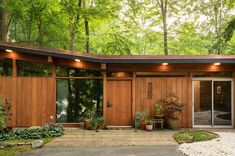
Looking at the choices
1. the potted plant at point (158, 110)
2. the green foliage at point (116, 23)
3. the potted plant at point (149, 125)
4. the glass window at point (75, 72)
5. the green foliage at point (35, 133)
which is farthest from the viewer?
the green foliage at point (116, 23)

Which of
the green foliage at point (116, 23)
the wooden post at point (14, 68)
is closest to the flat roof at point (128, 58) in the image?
the wooden post at point (14, 68)

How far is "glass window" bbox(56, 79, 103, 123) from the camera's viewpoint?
35.7 feet

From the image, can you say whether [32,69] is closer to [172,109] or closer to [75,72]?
[75,72]

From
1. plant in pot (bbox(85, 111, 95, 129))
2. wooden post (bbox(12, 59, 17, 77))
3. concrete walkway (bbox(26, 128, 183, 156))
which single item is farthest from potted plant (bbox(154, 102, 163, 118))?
wooden post (bbox(12, 59, 17, 77))

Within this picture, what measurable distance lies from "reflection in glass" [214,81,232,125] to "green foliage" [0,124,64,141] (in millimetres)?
6178

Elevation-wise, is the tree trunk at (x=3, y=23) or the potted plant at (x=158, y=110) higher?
the tree trunk at (x=3, y=23)

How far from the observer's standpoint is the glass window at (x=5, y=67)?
10.8 meters

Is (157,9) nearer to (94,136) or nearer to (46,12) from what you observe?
(46,12)

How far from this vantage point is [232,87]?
10797 millimetres

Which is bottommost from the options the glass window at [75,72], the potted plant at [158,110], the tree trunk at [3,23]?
the potted plant at [158,110]

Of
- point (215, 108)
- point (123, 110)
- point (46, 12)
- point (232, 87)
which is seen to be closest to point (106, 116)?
point (123, 110)

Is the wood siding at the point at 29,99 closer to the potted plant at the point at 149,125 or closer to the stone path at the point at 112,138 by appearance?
the stone path at the point at 112,138

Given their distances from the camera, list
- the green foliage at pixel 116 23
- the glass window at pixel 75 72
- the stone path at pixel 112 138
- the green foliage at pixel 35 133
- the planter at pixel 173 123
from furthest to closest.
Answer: the green foliage at pixel 116 23
the glass window at pixel 75 72
the planter at pixel 173 123
the green foliage at pixel 35 133
the stone path at pixel 112 138

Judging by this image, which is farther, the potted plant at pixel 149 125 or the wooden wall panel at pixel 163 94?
the wooden wall panel at pixel 163 94
